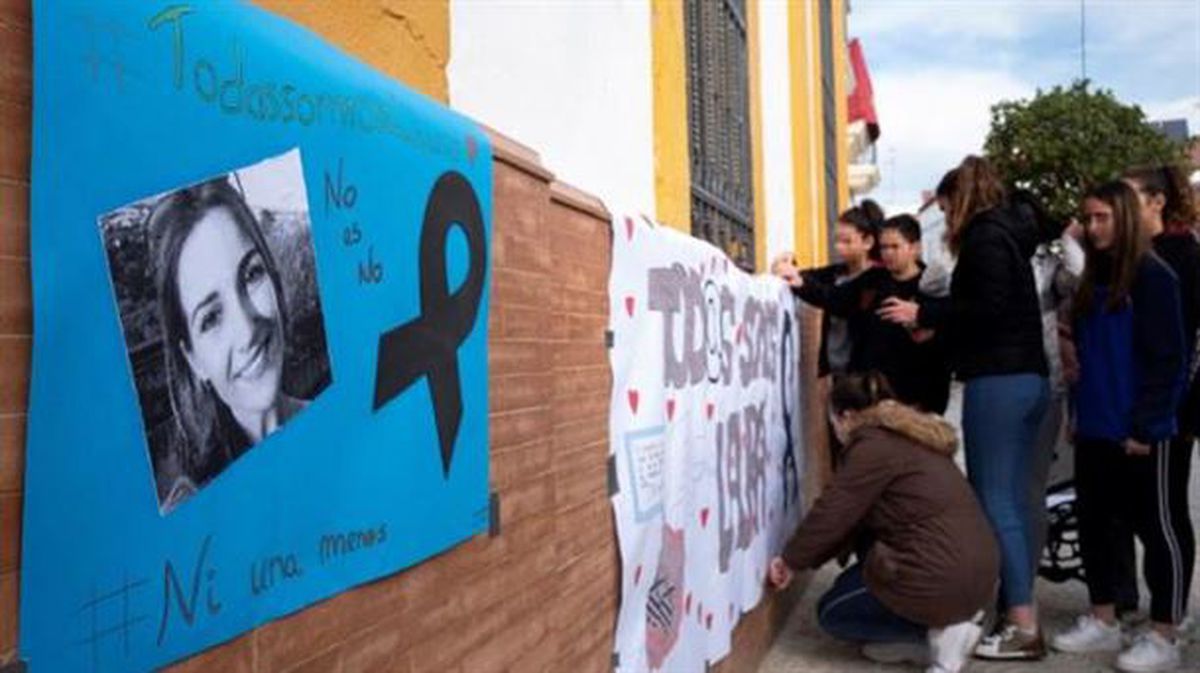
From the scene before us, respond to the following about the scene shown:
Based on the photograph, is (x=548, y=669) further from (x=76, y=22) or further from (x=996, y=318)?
(x=996, y=318)

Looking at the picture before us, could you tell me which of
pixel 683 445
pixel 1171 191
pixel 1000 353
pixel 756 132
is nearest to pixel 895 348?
pixel 1000 353

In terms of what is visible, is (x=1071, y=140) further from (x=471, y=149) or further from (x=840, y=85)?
(x=471, y=149)

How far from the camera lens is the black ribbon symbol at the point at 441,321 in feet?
6.78

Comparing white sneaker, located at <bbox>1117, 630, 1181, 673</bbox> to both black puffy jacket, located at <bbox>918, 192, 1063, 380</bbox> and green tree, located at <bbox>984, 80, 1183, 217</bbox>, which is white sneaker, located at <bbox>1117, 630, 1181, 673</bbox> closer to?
black puffy jacket, located at <bbox>918, 192, 1063, 380</bbox>

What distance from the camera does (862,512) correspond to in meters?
4.93

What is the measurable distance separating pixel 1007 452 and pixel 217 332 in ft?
13.9

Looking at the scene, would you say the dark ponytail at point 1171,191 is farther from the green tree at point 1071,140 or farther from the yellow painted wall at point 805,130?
the green tree at point 1071,140

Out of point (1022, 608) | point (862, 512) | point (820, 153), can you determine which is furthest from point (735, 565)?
point (820, 153)

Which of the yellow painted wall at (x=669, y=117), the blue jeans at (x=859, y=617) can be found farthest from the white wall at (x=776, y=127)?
the blue jeans at (x=859, y=617)

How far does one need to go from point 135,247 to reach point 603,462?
6.61 feet

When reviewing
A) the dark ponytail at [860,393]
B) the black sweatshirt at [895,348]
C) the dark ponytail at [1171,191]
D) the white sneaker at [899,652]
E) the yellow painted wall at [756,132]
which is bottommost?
the white sneaker at [899,652]

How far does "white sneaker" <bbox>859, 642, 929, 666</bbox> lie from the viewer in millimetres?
5285

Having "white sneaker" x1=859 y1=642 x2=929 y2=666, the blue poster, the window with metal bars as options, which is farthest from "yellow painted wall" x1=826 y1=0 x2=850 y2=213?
the blue poster

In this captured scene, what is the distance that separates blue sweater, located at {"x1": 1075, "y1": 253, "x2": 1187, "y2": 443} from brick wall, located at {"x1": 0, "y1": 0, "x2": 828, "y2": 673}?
2561 millimetres
